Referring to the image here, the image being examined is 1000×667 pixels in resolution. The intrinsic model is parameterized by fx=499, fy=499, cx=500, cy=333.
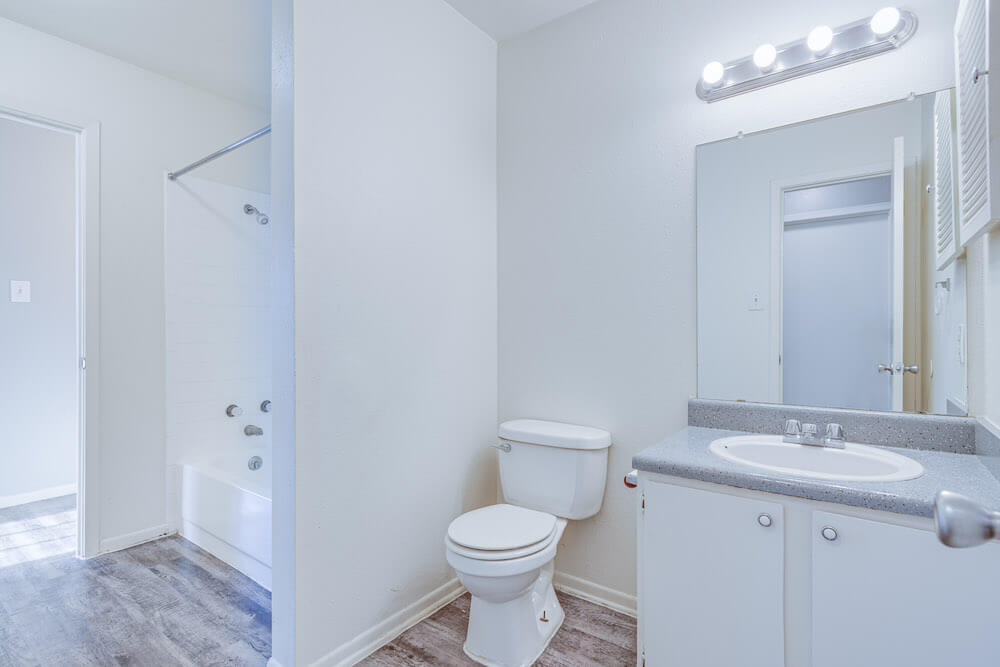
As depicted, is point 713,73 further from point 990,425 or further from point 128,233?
point 128,233

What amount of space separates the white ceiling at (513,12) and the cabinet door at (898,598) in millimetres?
2077

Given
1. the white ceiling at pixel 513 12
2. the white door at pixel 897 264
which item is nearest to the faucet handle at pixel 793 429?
the white door at pixel 897 264

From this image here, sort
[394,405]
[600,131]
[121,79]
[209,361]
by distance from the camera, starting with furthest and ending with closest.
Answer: [209,361] < [121,79] < [600,131] < [394,405]

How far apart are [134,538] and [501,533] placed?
2.11 metres

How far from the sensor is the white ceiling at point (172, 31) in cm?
209

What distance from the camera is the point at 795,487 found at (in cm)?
114

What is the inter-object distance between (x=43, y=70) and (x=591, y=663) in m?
3.41

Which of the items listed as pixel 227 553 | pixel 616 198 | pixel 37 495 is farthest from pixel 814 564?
pixel 37 495

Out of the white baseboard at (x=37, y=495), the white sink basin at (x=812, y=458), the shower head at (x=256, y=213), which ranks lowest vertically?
the white baseboard at (x=37, y=495)

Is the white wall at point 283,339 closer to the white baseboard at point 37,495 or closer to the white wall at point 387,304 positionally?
the white wall at point 387,304

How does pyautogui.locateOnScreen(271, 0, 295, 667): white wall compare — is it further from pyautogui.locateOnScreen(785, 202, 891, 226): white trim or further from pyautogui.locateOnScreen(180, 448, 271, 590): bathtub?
pyautogui.locateOnScreen(785, 202, 891, 226): white trim

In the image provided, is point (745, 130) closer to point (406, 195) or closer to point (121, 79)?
point (406, 195)

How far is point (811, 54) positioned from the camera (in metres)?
1.54

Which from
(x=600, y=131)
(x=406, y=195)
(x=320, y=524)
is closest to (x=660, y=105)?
(x=600, y=131)
